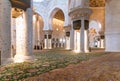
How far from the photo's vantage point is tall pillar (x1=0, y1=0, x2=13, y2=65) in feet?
18.6

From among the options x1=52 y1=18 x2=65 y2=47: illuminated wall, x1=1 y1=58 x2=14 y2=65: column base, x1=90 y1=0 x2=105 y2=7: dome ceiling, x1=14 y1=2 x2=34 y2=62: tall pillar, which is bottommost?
x1=1 y1=58 x2=14 y2=65: column base

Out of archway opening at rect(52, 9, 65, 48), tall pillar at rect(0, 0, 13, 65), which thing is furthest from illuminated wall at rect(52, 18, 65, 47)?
tall pillar at rect(0, 0, 13, 65)

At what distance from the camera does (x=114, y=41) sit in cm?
1269

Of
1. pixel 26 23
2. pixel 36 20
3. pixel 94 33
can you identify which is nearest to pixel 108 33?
pixel 26 23

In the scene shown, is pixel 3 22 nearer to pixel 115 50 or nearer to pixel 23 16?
pixel 23 16

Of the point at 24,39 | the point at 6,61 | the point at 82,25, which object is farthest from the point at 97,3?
the point at 6,61

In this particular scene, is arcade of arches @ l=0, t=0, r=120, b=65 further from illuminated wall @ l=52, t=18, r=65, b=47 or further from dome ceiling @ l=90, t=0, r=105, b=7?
illuminated wall @ l=52, t=18, r=65, b=47

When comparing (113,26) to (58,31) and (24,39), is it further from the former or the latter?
(58,31)

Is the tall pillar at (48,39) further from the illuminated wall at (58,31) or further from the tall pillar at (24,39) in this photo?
the tall pillar at (24,39)

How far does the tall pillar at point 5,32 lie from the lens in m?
5.66

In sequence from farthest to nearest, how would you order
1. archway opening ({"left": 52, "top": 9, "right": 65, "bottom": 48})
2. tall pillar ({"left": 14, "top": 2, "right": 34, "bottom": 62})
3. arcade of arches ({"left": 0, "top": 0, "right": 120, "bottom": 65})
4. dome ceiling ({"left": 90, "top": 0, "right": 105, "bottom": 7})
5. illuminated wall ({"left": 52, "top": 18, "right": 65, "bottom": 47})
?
illuminated wall ({"left": 52, "top": 18, "right": 65, "bottom": 47})
archway opening ({"left": 52, "top": 9, "right": 65, "bottom": 48})
dome ceiling ({"left": 90, "top": 0, "right": 105, "bottom": 7})
tall pillar ({"left": 14, "top": 2, "right": 34, "bottom": 62})
arcade of arches ({"left": 0, "top": 0, "right": 120, "bottom": 65})

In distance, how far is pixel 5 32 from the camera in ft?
18.9

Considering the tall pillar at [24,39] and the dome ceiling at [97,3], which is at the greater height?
the dome ceiling at [97,3]

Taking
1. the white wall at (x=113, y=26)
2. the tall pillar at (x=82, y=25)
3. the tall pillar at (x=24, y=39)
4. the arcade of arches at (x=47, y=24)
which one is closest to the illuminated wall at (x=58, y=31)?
the arcade of arches at (x=47, y=24)
